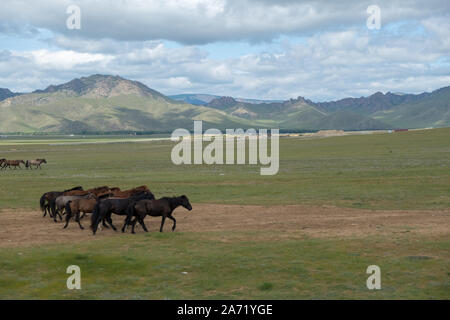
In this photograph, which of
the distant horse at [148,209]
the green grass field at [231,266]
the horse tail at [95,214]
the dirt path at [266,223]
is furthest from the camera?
the distant horse at [148,209]

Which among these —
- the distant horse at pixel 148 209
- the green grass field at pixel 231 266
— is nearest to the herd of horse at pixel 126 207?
the distant horse at pixel 148 209

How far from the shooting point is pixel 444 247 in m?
14.3

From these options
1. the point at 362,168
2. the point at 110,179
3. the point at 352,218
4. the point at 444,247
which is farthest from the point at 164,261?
the point at 362,168

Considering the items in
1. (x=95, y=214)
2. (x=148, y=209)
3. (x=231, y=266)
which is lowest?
(x=231, y=266)

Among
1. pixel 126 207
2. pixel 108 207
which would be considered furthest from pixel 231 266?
pixel 108 207

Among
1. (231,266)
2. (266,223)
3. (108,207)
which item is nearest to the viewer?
(231,266)

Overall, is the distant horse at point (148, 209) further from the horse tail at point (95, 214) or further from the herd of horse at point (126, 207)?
the horse tail at point (95, 214)

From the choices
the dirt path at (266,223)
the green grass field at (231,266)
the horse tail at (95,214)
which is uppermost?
the horse tail at (95,214)

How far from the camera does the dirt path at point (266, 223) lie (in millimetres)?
16578

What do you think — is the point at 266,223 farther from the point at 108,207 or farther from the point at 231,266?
the point at 231,266

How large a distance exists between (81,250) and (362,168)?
34.1m

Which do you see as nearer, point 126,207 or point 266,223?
point 126,207

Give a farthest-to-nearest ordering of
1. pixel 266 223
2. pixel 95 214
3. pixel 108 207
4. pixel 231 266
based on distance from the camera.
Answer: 1. pixel 266 223
2. pixel 108 207
3. pixel 95 214
4. pixel 231 266

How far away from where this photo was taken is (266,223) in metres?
18.8
